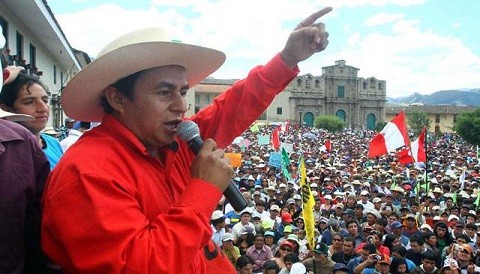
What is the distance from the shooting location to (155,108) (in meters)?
1.83

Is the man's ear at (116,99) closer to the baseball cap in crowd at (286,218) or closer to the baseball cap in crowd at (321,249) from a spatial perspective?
the baseball cap in crowd at (321,249)

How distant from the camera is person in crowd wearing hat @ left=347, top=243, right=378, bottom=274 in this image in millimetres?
6693

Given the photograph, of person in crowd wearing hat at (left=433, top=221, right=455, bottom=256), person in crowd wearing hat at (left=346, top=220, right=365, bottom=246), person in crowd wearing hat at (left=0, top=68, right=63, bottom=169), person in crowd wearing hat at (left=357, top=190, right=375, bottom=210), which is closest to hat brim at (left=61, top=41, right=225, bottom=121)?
person in crowd wearing hat at (left=0, top=68, right=63, bottom=169)

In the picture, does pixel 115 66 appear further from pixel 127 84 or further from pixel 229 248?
pixel 229 248

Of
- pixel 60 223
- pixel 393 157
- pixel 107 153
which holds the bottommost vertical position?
pixel 393 157

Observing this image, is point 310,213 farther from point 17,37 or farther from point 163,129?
point 17,37

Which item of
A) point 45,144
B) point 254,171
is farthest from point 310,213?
point 254,171

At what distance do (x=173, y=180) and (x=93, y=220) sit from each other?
566 millimetres

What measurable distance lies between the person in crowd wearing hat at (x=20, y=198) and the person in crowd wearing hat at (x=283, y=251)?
5877 millimetres

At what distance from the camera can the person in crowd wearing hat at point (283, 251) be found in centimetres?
728

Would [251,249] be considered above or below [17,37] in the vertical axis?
below

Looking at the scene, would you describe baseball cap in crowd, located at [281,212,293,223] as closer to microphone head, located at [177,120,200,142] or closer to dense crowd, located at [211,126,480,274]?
dense crowd, located at [211,126,480,274]

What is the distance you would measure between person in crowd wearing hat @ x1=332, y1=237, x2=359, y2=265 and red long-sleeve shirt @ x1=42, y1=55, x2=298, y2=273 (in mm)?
5728

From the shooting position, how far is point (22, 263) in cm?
159
